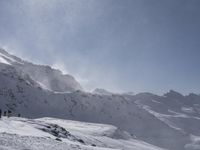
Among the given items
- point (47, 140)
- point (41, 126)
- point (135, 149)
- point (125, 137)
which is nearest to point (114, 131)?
point (125, 137)

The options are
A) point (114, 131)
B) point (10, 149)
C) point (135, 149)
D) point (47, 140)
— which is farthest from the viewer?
point (114, 131)

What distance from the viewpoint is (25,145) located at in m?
33.5

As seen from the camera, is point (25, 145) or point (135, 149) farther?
point (135, 149)

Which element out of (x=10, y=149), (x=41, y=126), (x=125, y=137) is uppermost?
(x=125, y=137)

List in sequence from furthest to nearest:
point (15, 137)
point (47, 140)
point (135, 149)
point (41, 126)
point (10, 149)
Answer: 1. point (135, 149)
2. point (41, 126)
3. point (47, 140)
4. point (15, 137)
5. point (10, 149)

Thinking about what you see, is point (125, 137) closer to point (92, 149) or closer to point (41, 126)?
point (41, 126)

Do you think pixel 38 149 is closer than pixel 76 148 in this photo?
Yes

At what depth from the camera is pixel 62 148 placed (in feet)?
117

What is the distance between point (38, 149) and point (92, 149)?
729cm

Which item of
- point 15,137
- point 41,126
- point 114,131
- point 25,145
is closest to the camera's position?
point 25,145

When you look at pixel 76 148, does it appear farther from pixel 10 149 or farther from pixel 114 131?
pixel 114 131

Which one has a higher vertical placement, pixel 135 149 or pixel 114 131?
pixel 114 131

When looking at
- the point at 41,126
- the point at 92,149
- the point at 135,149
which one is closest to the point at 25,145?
the point at 92,149

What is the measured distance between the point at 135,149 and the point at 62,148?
78.1 m
